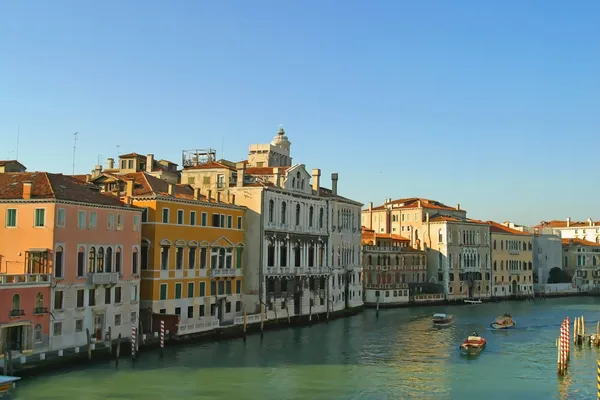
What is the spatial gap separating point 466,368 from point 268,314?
13040mm

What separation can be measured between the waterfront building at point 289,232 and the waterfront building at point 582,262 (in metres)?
38.0

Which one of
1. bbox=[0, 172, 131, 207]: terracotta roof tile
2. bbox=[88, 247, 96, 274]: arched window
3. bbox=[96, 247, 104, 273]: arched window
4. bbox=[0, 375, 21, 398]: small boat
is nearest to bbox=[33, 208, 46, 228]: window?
bbox=[0, 172, 131, 207]: terracotta roof tile

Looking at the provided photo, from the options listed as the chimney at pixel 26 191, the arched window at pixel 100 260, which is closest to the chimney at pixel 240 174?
the arched window at pixel 100 260

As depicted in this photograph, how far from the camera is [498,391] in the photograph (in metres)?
22.9

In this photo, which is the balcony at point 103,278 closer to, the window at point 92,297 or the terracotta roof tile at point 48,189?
the window at point 92,297

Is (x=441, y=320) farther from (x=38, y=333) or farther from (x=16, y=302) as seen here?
(x=16, y=302)

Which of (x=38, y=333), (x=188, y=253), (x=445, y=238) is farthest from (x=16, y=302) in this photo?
(x=445, y=238)

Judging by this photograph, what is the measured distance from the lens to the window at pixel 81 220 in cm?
2625

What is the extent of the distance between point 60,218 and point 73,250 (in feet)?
4.21

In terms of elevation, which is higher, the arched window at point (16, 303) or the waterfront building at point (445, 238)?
the waterfront building at point (445, 238)

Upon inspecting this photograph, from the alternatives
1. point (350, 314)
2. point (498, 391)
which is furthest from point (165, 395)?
point (350, 314)

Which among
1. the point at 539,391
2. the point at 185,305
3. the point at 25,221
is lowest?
the point at 539,391

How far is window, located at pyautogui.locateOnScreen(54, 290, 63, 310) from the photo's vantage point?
25019mm

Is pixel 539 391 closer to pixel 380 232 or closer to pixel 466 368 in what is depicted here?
pixel 466 368
